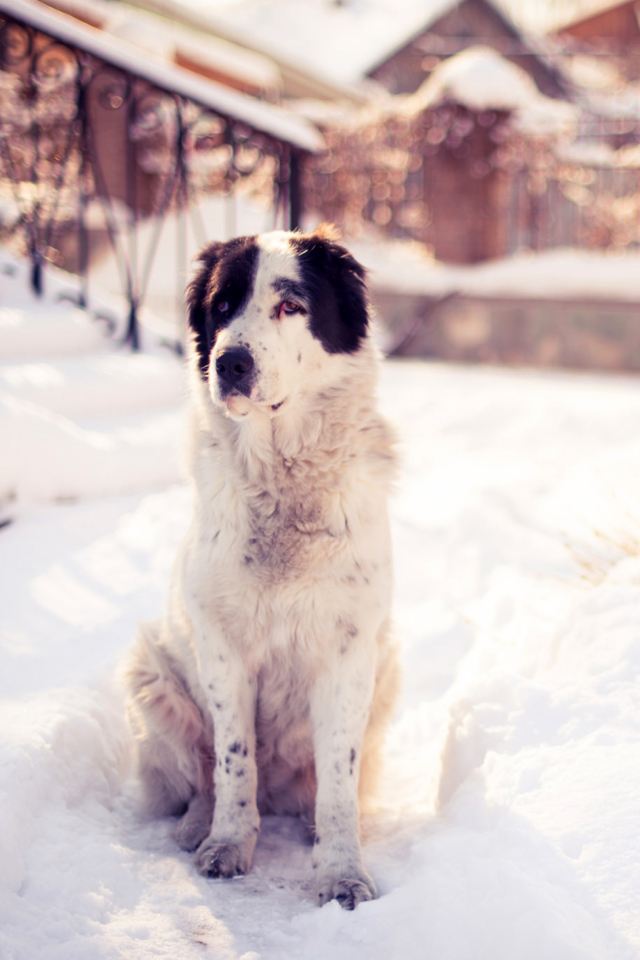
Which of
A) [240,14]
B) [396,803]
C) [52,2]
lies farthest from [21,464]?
[240,14]

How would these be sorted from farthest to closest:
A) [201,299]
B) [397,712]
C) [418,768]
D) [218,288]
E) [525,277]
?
[525,277], [397,712], [418,768], [201,299], [218,288]

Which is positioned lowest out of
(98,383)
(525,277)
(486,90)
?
(98,383)

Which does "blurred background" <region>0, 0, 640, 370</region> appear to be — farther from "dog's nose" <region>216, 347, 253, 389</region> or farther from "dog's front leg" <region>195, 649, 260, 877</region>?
"dog's front leg" <region>195, 649, 260, 877</region>

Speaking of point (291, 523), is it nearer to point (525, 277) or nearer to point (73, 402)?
point (73, 402)

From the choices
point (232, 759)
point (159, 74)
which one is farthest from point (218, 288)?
point (159, 74)

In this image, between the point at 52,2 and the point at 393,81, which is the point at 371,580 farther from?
the point at 393,81

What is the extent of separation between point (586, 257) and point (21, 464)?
6622 mm

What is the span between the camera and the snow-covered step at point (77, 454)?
10.5 feet

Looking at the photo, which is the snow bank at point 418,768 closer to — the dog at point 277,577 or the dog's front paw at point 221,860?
the dog's front paw at point 221,860

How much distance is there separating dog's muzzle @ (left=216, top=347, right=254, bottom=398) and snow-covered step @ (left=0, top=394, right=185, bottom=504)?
104cm

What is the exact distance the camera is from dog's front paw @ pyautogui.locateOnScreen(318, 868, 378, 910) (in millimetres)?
1778

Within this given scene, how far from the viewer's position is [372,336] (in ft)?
7.22

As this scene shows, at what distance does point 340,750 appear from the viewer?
1924 millimetres

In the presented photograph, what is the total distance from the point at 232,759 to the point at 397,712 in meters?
0.95
